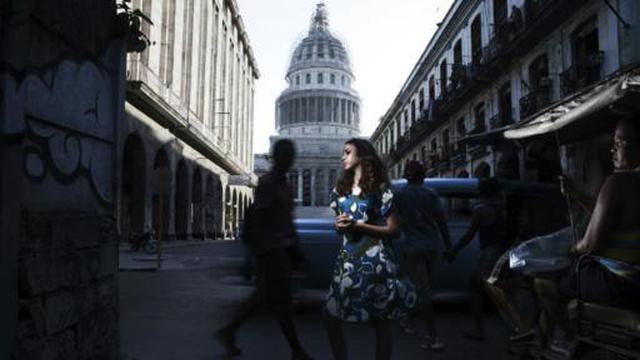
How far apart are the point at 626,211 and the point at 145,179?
74.3 ft

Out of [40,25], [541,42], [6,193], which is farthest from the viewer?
[541,42]

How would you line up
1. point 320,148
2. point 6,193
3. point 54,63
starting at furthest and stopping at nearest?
point 320,148
point 54,63
point 6,193

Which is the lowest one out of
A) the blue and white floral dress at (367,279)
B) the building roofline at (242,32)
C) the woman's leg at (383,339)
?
the woman's leg at (383,339)

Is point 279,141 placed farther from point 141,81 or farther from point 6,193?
point 141,81

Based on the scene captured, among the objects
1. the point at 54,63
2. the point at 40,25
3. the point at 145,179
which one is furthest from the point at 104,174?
the point at 145,179

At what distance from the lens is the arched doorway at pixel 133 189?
23500 mm

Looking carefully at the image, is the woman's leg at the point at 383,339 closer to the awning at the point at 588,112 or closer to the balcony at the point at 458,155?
the awning at the point at 588,112

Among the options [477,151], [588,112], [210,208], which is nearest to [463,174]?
[477,151]

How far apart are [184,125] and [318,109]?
80.8 metres

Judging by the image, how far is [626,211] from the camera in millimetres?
2979

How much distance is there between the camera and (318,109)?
108 m

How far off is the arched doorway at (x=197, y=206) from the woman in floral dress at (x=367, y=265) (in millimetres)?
31299

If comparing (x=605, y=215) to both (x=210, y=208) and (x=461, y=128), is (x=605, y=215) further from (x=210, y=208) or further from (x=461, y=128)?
(x=210, y=208)

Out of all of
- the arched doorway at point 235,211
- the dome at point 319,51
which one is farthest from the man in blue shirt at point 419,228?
the dome at point 319,51
